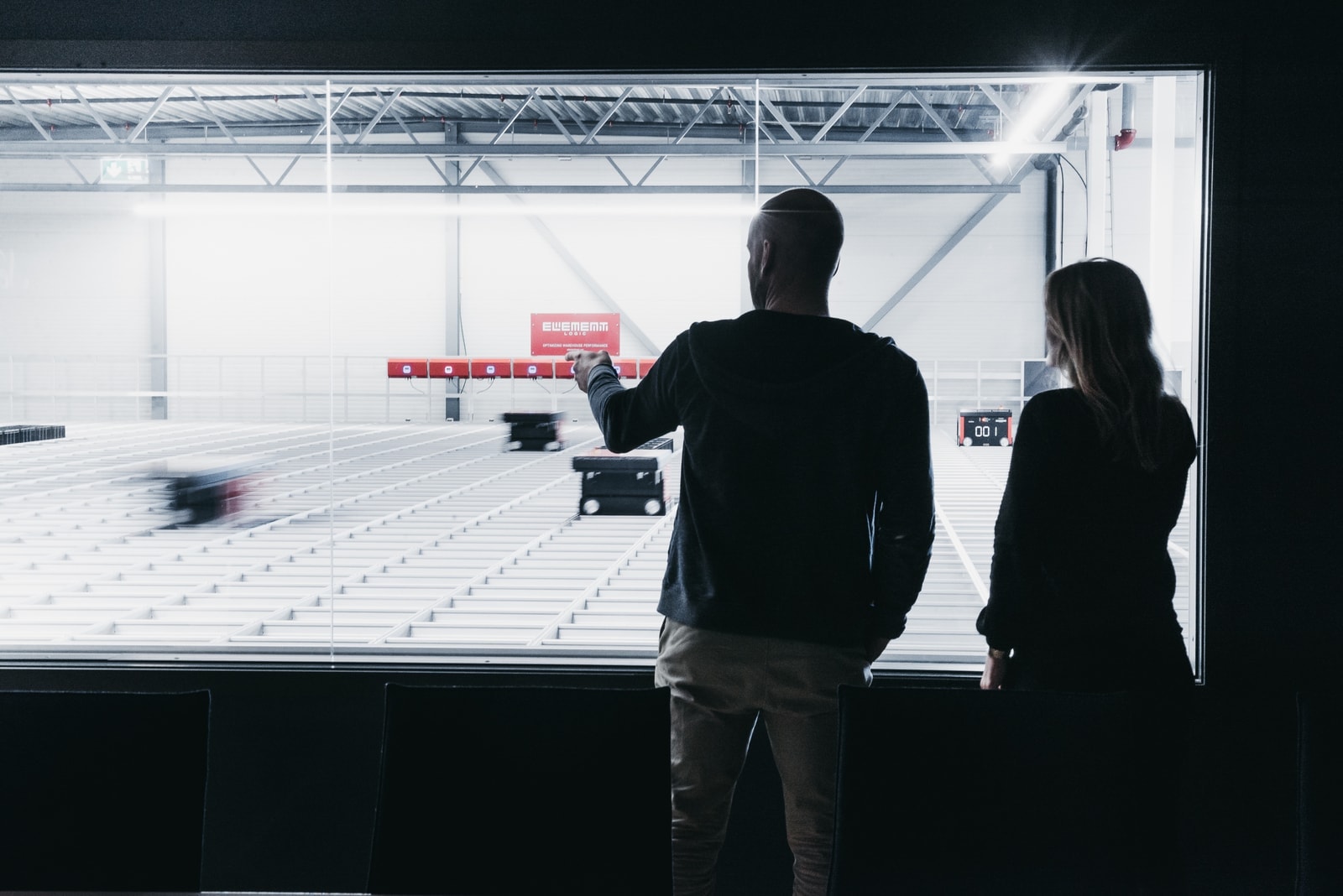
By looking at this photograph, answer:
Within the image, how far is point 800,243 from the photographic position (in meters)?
A: 1.56

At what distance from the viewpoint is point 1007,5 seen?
2.22m

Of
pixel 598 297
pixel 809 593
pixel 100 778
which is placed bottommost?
pixel 100 778

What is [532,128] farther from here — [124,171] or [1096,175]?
[1096,175]

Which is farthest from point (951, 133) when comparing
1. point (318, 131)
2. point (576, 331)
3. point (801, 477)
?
point (801, 477)

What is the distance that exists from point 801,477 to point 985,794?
52cm

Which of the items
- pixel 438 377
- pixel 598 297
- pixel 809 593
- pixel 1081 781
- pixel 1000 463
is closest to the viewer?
pixel 1081 781

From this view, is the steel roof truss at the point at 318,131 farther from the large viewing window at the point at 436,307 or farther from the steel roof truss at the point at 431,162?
the steel roof truss at the point at 431,162

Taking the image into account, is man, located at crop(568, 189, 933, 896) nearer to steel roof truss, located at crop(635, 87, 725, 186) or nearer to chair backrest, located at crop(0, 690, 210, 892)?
chair backrest, located at crop(0, 690, 210, 892)

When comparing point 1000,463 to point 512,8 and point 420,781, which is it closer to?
point 512,8

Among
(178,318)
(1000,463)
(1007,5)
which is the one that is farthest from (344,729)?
(178,318)

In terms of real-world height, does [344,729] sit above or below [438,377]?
below

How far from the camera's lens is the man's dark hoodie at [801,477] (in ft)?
4.93

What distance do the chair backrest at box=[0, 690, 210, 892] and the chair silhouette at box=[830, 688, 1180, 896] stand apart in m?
0.97

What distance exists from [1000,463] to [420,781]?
1044 centimetres
